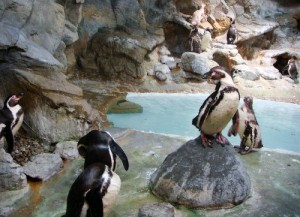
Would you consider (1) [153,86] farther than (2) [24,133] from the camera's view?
Yes

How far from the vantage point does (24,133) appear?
488 cm

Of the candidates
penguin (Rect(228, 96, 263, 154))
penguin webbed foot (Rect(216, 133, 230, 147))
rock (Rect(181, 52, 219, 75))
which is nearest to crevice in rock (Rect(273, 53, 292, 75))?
rock (Rect(181, 52, 219, 75))

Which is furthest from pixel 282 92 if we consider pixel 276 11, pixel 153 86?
pixel 276 11

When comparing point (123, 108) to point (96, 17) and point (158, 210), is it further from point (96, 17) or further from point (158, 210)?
point (96, 17)

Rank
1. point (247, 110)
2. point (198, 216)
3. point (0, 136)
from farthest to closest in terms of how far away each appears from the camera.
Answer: point (247, 110), point (0, 136), point (198, 216)

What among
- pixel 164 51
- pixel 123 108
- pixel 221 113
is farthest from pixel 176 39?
pixel 221 113

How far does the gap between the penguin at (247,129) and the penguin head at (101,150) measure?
1.98 m

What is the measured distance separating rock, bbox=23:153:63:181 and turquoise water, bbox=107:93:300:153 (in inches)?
96.3

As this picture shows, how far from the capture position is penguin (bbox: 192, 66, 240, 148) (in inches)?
132

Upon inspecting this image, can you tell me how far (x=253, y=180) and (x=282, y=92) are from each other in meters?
7.49

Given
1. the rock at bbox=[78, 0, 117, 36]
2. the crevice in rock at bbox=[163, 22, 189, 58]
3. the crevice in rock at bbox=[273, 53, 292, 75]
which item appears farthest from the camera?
the crevice in rock at bbox=[273, 53, 292, 75]

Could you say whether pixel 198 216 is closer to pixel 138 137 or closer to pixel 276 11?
pixel 138 137

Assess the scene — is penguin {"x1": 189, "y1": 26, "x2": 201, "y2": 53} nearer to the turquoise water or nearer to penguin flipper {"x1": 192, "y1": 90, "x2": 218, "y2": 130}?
the turquoise water

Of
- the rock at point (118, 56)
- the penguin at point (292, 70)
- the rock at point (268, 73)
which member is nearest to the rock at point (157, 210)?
the rock at point (118, 56)
